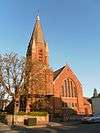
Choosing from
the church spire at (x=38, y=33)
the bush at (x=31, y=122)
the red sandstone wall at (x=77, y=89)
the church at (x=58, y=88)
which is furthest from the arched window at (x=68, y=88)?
the bush at (x=31, y=122)

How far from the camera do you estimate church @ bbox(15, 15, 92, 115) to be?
5825 centimetres

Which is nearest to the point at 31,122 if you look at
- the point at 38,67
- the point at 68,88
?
the point at 38,67

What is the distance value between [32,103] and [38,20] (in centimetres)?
2798

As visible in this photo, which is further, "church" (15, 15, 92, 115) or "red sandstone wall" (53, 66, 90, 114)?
"red sandstone wall" (53, 66, 90, 114)

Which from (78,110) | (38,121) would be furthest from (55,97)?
(38,121)

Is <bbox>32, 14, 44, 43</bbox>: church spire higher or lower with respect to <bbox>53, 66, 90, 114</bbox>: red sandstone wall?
higher

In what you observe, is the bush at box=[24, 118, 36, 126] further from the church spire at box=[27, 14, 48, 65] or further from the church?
the church spire at box=[27, 14, 48, 65]

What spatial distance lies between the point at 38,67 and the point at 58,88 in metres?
17.5

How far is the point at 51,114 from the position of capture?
55.0 metres

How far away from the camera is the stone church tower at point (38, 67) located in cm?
4459

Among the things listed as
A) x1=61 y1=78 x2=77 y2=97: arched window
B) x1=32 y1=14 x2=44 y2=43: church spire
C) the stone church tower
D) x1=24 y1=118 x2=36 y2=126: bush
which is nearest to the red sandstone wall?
x1=61 y1=78 x2=77 y2=97: arched window

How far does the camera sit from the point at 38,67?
45375mm

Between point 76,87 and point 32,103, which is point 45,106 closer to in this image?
point 32,103

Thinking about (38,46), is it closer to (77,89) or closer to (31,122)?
(77,89)
